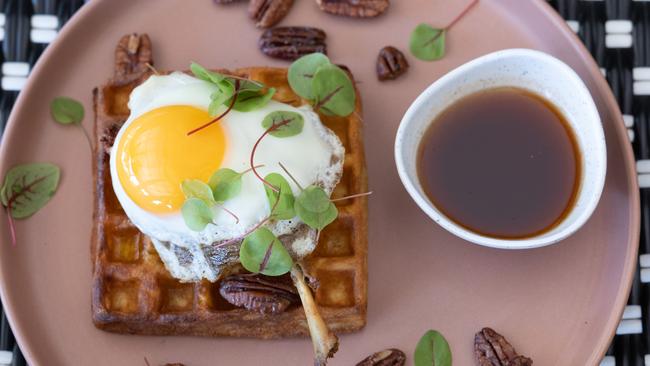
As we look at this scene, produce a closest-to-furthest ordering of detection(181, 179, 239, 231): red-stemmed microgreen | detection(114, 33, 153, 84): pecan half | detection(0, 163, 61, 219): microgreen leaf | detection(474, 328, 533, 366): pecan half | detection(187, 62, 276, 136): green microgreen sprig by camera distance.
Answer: detection(181, 179, 239, 231): red-stemmed microgreen → detection(187, 62, 276, 136): green microgreen sprig → detection(474, 328, 533, 366): pecan half → detection(0, 163, 61, 219): microgreen leaf → detection(114, 33, 153, 84): pecan half

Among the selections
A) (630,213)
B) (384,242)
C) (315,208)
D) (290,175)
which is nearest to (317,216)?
(315,208)

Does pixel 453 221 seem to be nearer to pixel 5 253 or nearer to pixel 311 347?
pixel 311 347

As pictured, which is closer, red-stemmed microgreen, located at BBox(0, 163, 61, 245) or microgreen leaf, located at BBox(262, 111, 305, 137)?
microgreen leaf, located at BBox(262, 111, 305, 137)

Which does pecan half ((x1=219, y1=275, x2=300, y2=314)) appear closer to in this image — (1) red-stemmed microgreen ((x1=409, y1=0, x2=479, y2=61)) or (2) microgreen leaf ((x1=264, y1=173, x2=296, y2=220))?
(2) microgreen leaf ((x1=264, y1=173, x2=296, y2=220))

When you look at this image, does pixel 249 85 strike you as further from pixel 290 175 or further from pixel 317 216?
pixel 317 216

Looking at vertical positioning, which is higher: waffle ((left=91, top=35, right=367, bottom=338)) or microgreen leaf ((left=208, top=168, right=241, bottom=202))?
microgreen leaf ((left=208, top=168, right=241, bottom=202))

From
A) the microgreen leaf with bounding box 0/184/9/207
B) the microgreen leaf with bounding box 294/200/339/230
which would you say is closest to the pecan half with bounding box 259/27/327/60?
the microgreen leaf with bounding box 294/200/339/230

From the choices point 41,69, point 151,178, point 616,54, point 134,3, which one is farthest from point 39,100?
point 616,54
